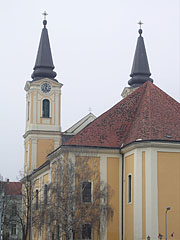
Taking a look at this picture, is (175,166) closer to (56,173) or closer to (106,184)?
(106,184)

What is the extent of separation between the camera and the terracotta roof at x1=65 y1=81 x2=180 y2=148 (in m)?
44.4

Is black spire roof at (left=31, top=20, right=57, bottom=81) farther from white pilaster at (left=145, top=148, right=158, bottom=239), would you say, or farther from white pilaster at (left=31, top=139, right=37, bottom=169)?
white pilaster at (left=145, top=148, right=158, bottom=239)

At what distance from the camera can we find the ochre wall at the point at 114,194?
45.2m

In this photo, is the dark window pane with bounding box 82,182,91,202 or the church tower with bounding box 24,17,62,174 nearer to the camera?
the dark window pane with bounding box 82,182,91,202

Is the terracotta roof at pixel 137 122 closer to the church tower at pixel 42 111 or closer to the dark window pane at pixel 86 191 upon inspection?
the dark window pane at pixel 86 191

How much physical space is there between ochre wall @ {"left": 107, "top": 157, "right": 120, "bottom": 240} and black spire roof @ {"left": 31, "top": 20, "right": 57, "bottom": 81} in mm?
20844

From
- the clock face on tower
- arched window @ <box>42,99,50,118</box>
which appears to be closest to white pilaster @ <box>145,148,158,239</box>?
arched window @ <box>42,99,50,118</box>

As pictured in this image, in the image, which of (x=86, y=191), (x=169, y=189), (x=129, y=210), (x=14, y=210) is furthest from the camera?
(x=14, y=210)

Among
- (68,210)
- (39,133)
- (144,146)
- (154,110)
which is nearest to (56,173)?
(68,210)

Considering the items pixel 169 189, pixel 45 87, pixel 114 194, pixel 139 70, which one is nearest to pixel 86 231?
pixel 114 194

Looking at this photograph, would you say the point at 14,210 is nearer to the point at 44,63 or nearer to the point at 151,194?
the point at 44,63

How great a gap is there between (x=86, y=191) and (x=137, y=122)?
6.88 meters

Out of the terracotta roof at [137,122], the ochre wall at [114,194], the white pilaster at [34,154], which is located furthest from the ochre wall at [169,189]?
the white pilaster at [34,154]

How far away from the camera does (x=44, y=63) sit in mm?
64625
